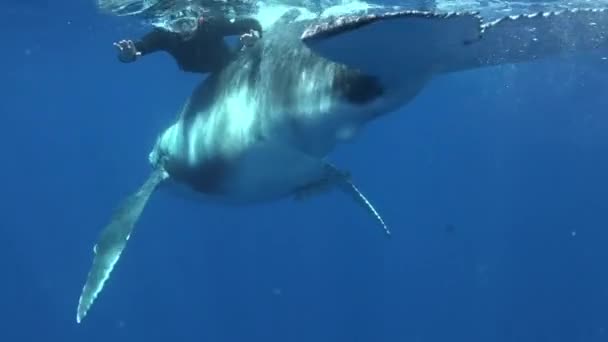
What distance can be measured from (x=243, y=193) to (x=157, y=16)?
1070 centimetres

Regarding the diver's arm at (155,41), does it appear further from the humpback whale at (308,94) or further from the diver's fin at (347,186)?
the diver's fin at (347,186)

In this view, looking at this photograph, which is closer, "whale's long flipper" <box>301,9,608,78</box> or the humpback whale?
"whale's long flipper" <box>301,9,608,78</box>

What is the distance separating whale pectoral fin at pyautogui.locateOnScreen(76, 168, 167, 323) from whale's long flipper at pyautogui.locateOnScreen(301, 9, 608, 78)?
167 inches

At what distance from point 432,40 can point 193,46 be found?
5.91 m

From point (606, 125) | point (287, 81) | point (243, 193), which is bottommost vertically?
point (606, 125)

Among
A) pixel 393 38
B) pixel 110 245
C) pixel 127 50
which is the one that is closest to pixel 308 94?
pixel 393 38

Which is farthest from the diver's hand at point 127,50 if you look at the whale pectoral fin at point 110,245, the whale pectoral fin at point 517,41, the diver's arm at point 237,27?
the whale pectoral fin at point 517,41

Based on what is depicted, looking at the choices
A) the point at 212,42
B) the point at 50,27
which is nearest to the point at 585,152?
the point at 50,27

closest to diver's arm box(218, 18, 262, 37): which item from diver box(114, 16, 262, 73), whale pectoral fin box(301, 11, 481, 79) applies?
diver box(114, 16, 262, 73)

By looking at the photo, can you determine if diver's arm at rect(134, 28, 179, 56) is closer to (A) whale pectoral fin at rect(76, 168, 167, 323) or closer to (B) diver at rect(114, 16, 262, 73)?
(B) diver at rect(114, 16, 262, 73)

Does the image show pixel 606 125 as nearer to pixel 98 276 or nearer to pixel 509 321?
pixel 509 321

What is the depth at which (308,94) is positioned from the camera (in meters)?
6.41

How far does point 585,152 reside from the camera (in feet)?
213

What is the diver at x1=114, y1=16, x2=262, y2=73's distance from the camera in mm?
9375
